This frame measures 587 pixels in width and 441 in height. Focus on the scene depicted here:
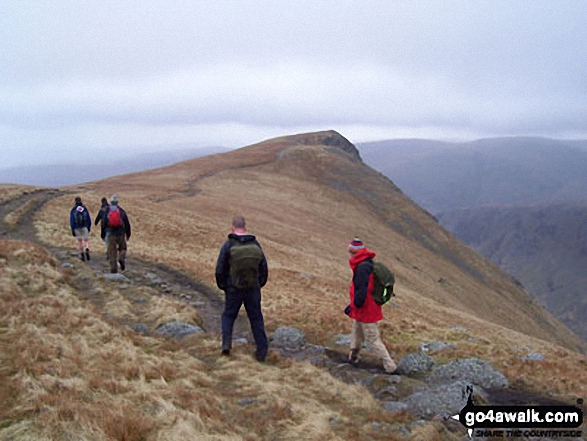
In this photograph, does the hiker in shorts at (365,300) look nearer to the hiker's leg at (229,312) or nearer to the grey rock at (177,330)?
the hiker's leg at (229,312)

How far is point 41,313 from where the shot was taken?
11750 mm

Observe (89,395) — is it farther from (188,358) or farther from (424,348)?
(424,348)

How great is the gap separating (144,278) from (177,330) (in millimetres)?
7094

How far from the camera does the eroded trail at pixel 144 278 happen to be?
15907 millimetres

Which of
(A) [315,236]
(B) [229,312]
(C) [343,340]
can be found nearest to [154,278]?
(C) [343,340]

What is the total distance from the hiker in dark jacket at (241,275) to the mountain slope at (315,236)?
415cm

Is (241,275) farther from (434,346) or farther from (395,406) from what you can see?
(434,346)

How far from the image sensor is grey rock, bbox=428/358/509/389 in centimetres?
1095

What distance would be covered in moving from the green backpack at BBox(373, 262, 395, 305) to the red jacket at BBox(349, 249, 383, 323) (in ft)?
0.36

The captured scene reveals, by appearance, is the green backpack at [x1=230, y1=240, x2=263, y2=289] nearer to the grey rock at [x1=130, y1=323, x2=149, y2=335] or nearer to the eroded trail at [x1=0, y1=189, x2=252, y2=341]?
the eroded trail at [x1=0, y1=189, x2=252, y2=341]

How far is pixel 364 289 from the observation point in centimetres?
1066

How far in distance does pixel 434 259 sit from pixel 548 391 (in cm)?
5806

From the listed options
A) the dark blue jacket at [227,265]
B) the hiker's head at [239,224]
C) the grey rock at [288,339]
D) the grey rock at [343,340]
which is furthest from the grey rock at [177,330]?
the grey rock at [343,340]

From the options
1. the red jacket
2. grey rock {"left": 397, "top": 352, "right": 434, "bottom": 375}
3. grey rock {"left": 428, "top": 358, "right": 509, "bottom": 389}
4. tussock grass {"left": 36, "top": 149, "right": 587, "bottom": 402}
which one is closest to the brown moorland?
tussock grass {"left": 36, "top": 149, "right": 587, "bottom": 402}
